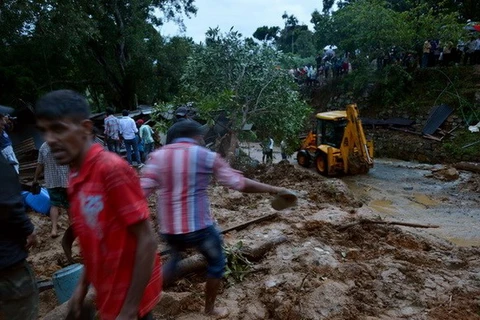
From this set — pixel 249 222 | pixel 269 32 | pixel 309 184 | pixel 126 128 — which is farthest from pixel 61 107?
pixel 269 32

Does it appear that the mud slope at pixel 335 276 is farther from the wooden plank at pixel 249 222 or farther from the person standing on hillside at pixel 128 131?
the person standing on hillside at pixel 128 131

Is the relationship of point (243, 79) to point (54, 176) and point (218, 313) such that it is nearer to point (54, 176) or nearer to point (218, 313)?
point (54, 176)

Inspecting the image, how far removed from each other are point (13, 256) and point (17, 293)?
0.75 ft

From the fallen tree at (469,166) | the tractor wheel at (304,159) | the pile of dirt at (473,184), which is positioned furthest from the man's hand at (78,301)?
the fallen tree at (469,166)

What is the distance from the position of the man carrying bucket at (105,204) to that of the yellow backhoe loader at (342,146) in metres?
10.6

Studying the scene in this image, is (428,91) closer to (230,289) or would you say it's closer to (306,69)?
(306,69)

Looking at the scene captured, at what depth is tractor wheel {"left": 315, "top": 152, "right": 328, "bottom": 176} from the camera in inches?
483

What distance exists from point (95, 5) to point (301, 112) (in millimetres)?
9831

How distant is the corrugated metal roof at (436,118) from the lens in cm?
1661

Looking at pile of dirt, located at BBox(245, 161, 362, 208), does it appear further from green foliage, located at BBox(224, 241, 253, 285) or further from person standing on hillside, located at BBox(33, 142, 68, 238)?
person standing on hillside, located at BBox(33, 142, 68, 238)

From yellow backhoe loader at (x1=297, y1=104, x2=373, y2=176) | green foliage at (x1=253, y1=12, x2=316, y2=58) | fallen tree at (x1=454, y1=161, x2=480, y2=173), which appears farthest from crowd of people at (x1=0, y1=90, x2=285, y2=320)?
green foliage at (x1=253, y1=12, x2=316, y2=58)

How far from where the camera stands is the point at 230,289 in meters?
3.80

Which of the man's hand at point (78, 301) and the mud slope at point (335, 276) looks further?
A: the mud slope at point (335, 276)

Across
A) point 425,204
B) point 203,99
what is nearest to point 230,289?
point 203,99
